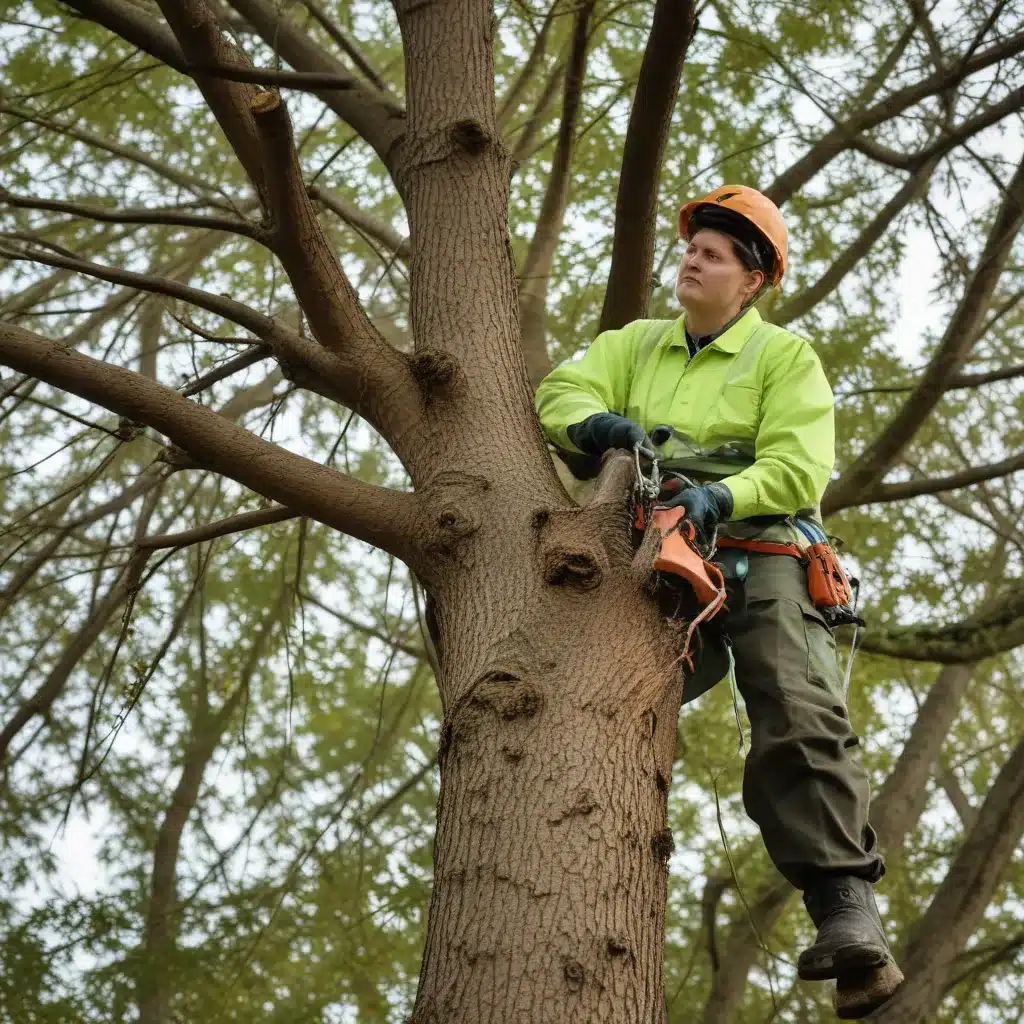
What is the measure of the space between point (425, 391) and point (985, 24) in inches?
95.2

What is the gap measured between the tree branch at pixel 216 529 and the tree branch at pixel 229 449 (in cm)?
20

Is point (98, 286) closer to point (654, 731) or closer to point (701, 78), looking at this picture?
point (701, 78)

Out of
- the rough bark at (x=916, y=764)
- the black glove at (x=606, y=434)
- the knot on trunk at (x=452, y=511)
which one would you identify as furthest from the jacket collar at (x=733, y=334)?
Answer: the rough bark at (x=916, y=764)

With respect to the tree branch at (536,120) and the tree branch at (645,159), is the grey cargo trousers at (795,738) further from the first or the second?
the tree branch at (536,120)

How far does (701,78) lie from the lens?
17.3 feet

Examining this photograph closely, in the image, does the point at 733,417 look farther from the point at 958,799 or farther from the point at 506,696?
the point at 958,799

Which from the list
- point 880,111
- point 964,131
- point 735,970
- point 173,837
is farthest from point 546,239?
point 173,837

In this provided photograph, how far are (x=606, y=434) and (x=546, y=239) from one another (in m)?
2.25

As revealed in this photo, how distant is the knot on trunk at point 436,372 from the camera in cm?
293

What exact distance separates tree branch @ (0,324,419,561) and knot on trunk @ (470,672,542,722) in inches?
20.2

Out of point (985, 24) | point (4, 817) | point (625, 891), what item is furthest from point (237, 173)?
point (625, 891)

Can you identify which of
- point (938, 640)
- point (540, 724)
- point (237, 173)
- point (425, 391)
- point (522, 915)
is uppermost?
point (237, 173)

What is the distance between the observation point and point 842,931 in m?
2.45

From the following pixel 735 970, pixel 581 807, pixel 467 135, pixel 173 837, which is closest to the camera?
pixel 581 807
